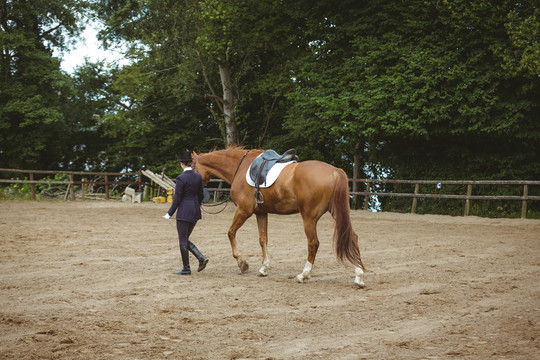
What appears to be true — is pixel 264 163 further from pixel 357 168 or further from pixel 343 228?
pixel 357 168

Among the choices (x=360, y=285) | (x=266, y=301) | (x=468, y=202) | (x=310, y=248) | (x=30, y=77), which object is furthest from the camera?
(x=30, y=77)

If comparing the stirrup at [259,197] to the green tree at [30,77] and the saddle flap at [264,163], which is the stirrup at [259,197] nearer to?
Answer: the saddle flap at [264,163]

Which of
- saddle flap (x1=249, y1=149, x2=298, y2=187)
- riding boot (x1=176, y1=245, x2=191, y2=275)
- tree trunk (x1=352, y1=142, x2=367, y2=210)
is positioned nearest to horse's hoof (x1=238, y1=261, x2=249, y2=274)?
riding boot (x1=176, y1=245, x2=191, y2=275)

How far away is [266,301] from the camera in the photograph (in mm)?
6828

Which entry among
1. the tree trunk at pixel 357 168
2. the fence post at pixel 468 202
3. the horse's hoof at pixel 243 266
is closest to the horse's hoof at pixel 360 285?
the horse's hoof at pixel 243 266

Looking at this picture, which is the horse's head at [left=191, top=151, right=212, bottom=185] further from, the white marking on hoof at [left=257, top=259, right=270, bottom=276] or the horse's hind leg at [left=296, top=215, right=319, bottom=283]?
the horse's hind leg at [left=296, top=215, right=319, bottom=283]

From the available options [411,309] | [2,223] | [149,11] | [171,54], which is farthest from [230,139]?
[411,309]

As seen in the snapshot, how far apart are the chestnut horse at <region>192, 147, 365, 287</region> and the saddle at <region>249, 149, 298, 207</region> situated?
0.31 ft

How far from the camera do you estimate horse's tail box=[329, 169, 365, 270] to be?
7754 mm

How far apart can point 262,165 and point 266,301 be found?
8.62ft

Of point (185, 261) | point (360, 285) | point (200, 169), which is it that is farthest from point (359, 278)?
point (200, 169)

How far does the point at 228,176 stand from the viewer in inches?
371

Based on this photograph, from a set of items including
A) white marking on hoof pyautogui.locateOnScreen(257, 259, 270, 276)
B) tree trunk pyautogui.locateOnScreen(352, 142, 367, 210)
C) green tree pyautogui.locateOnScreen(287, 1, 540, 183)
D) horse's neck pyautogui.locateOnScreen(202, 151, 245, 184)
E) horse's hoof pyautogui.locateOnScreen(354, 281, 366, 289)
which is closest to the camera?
horse's hoof pyautogui.locateOnScreen(354, 281, 366, 289)

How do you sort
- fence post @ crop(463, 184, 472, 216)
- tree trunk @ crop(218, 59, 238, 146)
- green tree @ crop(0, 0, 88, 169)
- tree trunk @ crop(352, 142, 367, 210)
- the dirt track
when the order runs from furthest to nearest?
green tree @ crop(0, 0, 88, 169), tree trunk @ crop(218, 59, 238, 146), tree trunk @ crop(352, 142, 367, 210), fence post @ crop(463, 184, 472, 216), the dirt track
